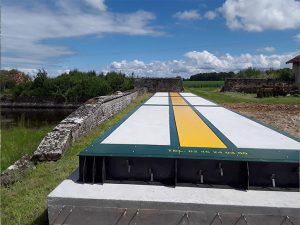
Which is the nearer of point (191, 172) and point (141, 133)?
point (191, 172)

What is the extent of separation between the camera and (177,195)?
320 centimetres

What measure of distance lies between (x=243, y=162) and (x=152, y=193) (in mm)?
855

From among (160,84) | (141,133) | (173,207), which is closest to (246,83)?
(160,84)

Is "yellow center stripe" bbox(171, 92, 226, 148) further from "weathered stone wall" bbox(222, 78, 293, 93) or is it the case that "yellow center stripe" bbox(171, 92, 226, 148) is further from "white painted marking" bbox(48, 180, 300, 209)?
"weathered stone wall" bbox(222, 78, 293, 93)

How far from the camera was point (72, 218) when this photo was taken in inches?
124

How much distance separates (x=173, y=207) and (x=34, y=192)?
7.49 feet

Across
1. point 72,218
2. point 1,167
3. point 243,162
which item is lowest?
point 1,167

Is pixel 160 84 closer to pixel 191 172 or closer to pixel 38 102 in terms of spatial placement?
pixel 38 102

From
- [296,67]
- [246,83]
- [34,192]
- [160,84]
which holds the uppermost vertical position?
[296,67]

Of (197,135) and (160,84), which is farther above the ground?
(160,84)

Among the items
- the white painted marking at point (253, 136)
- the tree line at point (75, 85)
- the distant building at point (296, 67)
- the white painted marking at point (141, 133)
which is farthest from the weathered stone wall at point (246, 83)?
the white painted marking at point (141, 133)

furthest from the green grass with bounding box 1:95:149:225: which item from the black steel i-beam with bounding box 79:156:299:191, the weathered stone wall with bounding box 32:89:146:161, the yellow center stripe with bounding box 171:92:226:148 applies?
the yellow center stripe with bounding box 171:92:226:148

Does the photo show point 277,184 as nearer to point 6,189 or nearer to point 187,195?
point 187,195

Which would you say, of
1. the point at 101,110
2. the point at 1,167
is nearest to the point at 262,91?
the point at 101,110
